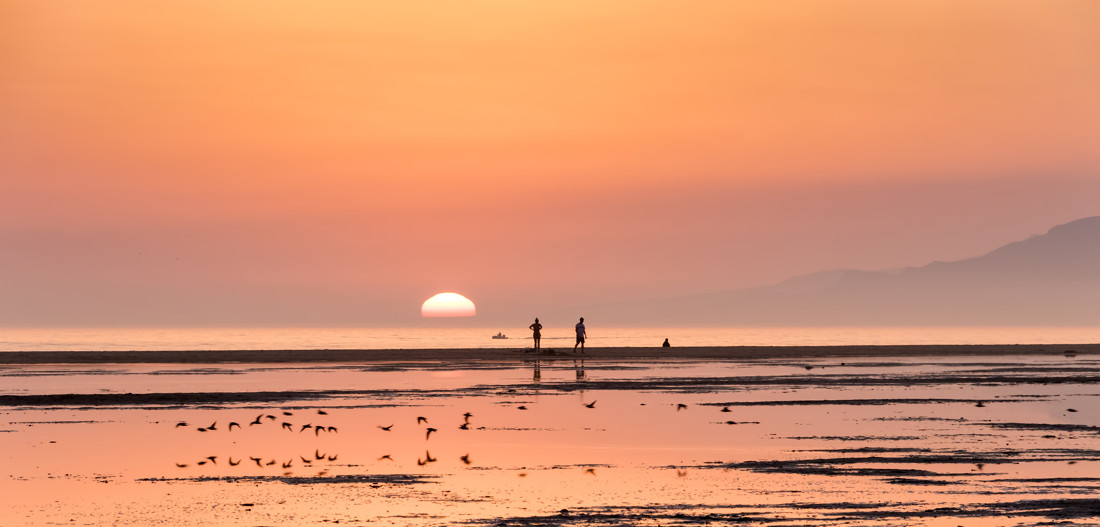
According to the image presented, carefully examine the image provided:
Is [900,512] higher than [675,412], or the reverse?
[675,412]

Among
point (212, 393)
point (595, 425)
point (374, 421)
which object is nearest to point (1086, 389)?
point (595, 425)

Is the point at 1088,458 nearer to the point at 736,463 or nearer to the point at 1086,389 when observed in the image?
the point at 736,463

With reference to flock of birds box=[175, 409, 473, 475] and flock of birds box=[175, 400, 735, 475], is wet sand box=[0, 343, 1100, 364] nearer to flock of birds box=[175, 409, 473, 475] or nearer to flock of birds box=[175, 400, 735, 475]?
flock of birds box=[175, 400, 735, 475]

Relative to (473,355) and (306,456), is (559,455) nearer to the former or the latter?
(306,456)

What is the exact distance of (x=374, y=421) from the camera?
108ft

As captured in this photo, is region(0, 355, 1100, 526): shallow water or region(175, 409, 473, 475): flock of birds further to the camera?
region(175, 409, 473, 475): flock of birds

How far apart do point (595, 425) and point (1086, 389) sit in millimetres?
21769

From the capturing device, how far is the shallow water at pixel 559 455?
58.9 feet

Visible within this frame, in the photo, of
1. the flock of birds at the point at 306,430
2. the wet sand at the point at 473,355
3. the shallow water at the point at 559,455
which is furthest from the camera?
the wet sand at the point at 473,355

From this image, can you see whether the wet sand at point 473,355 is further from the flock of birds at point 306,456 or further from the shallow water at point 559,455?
the flock of birds at point 306,456

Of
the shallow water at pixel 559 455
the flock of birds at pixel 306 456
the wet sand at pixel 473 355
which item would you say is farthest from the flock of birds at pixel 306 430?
the wet sand at pixel 473 355

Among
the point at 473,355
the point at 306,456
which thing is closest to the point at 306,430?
the point at 306,456

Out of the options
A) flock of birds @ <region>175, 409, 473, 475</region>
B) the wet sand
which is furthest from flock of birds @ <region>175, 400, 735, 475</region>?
the wet sand

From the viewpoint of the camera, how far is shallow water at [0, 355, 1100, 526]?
58.9 ft
